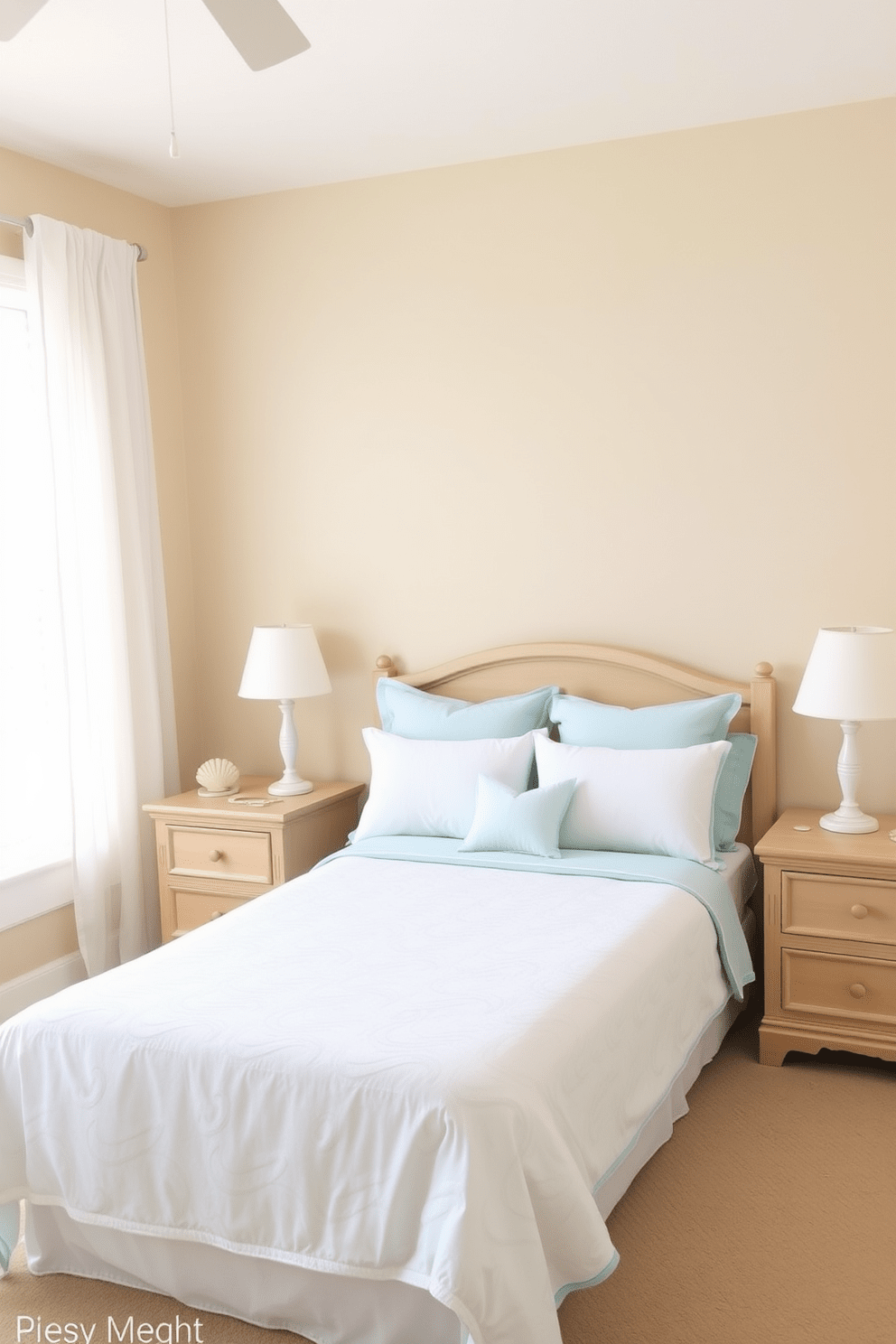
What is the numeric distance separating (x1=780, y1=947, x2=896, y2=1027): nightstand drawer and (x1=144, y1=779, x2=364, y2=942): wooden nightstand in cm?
157

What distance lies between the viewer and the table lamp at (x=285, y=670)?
3.89 meters

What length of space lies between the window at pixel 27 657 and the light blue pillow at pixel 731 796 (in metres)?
2.07

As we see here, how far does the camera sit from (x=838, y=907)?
314 centimetres

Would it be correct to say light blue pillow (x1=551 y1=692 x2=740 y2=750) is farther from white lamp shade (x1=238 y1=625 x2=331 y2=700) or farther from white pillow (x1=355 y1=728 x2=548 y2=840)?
white lamp shade (x1=238 y1=625 x2=331 y2=700)

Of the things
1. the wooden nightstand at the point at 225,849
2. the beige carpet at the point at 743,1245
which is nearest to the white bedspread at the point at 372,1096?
the beige carpet at the point at 743,1245

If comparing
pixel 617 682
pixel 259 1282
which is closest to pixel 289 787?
pixel 617 682

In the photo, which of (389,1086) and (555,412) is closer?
(389,1086)

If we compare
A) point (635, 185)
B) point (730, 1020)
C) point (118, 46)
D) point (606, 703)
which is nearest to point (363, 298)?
point (635, 185)

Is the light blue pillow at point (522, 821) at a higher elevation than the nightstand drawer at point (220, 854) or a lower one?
higher

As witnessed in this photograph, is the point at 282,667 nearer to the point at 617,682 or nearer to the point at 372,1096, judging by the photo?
the point at 617,682

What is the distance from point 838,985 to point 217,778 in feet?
6.87

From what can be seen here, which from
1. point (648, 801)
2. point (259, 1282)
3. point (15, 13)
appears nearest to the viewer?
point (15, 13)

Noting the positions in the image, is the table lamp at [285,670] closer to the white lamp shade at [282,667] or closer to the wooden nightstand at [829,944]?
the white lamp shade at [282,667]

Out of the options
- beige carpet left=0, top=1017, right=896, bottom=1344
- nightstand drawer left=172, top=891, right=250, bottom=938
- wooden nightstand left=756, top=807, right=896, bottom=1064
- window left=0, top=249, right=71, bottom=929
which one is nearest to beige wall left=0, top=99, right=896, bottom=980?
window left=0, top=249, right=71, bottom=929
